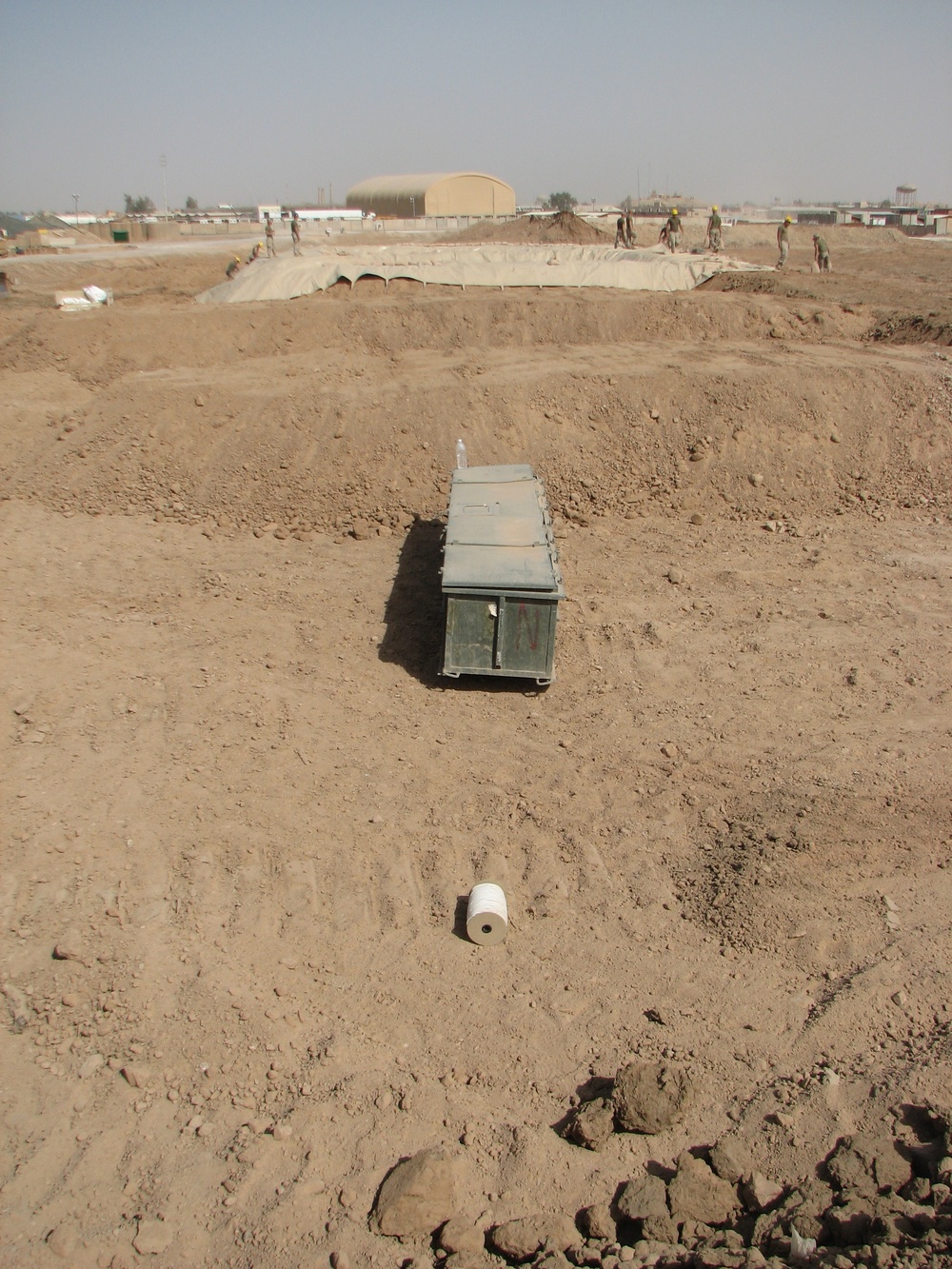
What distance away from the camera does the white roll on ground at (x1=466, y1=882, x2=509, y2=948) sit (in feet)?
20.1

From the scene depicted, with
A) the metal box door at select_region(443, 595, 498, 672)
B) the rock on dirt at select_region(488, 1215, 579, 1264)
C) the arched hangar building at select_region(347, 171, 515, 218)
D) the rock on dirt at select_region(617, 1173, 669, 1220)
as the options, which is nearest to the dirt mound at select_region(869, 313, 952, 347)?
the metal box door at select_region(443, 595, 498, 672)

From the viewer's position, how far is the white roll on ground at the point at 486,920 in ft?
20.1

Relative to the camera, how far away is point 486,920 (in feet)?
20.1

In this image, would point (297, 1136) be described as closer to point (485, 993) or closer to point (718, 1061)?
point (485, 993)

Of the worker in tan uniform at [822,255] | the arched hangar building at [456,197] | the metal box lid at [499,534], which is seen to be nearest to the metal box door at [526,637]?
the metal box lid at [499,534]

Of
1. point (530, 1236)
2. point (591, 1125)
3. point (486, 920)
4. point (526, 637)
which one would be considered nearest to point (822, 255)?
point (526, 637)

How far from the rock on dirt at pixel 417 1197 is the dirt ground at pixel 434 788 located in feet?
0.24

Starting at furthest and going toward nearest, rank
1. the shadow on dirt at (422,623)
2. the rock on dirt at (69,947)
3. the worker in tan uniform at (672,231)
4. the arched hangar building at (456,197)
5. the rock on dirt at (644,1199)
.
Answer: the arched hangar building at (456,197) → the worker in tan uniform at (672,231) → the shadow on dirt at (422,623) → the rock on dirt at (69,947) → the rock on dirt at (644,1199)

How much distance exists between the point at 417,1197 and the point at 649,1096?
1.34 m

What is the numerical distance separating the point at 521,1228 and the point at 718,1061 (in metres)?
1.58

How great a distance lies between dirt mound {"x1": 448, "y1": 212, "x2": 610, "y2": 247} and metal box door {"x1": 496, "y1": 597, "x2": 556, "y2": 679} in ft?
88.5

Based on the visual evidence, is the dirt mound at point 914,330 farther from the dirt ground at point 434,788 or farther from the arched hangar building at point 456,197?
the arched hangar building at point 456,197

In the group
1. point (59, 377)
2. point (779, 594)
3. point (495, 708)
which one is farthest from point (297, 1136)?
point (59, 377)

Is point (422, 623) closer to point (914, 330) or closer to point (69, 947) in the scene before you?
point (69, 947)
